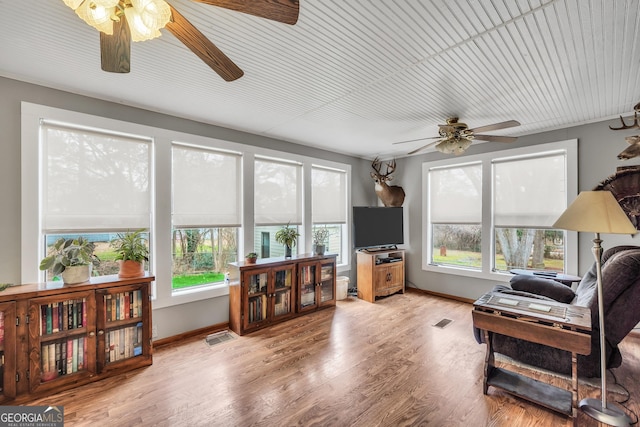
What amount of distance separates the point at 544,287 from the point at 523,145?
6.71 ft

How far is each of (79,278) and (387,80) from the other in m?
3.10

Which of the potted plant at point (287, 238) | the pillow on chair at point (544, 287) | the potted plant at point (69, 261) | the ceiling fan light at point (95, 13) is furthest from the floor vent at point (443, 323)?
the ceiling fan light at point (95, 13)

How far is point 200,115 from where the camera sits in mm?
3203

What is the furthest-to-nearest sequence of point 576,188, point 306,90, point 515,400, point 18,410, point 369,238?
1. point 369,238
2. point 576,188
3. point 306,90
4. point 515,400
5. point 18,410

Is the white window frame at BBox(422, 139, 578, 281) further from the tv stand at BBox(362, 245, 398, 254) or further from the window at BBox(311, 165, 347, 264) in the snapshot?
the window at BBox(311, 165, 347, 264)

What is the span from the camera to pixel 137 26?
1258mm

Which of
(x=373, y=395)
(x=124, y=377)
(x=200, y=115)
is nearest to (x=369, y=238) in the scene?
(x=373, y=395)

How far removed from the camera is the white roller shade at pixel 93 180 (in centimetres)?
250

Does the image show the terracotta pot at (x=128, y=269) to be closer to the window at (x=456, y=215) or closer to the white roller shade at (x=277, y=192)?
the white roller shade at (x=277, y=192)

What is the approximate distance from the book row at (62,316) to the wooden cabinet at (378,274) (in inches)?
140

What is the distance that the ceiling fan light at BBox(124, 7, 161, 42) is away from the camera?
122cm

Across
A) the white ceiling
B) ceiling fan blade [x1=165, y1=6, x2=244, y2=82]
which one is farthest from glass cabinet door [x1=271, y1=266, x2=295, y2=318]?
ceiling fan blade [x1=165, y1=6, x2=244, y2=82]

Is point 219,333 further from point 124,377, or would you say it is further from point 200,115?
point 200,115

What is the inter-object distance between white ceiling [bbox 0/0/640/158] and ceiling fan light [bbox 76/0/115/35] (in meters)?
0.47
